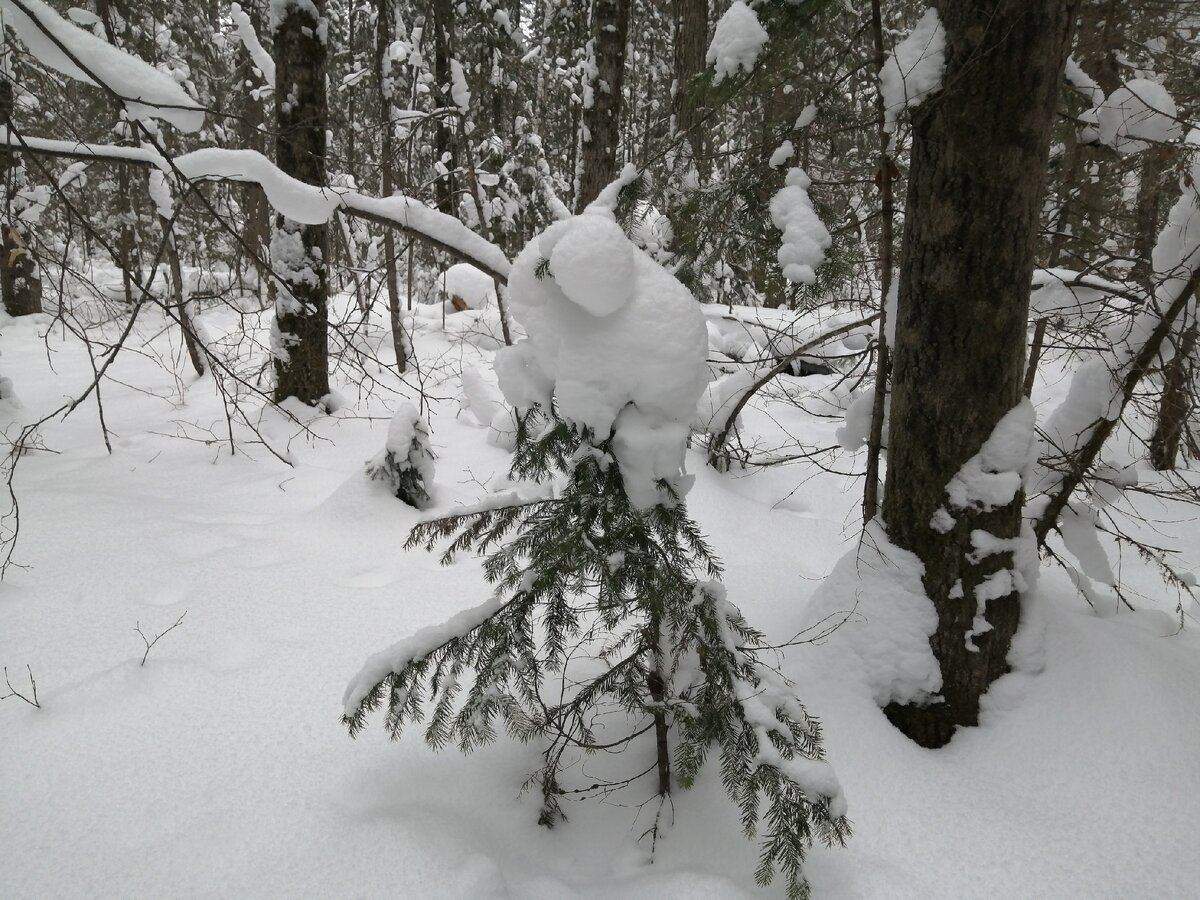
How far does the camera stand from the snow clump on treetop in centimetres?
163

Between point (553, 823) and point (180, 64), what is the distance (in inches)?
663

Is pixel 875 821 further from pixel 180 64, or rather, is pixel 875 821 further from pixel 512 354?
pixel 180 64

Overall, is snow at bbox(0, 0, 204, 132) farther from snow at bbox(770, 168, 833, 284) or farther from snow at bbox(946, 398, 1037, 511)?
snow at bbox(946, 398, 1037, 511)

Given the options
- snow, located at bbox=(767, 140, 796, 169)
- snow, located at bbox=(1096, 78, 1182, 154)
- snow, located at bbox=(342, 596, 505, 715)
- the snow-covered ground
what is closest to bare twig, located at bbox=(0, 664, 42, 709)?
the snow-covered ground

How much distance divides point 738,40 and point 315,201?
1852mm

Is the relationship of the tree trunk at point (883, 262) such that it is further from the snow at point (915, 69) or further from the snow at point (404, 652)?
the snow at point (404, 652)

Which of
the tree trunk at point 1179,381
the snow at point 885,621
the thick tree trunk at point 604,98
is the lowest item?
the snow at point 885,621

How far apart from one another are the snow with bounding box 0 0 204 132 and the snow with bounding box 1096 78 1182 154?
359 cm

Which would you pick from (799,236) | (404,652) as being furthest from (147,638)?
(799,236)

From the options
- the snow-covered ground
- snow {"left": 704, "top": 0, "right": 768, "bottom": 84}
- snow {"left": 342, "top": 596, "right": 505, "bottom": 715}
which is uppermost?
snow {"left": 704, "top": 0, "right": 768, "bottom": 84}

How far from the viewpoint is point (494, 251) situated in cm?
237

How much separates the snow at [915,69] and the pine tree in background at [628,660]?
5.62 feet

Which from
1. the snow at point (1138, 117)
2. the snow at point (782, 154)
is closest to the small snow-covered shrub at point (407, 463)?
the snow at point (782, 154)

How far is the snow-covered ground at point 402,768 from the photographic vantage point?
181cm
